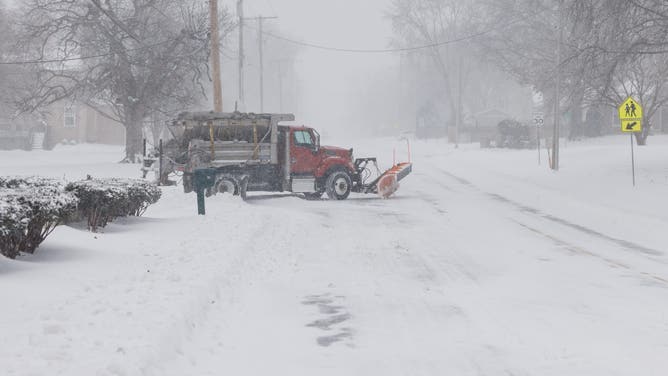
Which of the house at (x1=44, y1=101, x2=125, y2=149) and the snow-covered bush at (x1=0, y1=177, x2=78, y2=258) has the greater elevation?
the house at (x1=44, y1=101, x2=125, y2=149)

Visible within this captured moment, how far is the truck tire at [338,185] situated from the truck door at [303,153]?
631 millimetres

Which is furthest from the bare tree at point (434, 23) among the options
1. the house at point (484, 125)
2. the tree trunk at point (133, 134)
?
the tree trunk at point (133, 134)

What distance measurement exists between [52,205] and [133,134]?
101ft

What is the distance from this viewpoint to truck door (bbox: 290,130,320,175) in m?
22.1

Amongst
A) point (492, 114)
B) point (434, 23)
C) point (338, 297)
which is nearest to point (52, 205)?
point (338, 297)

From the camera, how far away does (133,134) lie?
39.1m

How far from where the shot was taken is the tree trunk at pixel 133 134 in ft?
122

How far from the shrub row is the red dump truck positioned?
614cm

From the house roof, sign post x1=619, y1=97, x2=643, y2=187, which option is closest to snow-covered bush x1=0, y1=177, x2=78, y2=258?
sign post x1=619, y1=97, x2=643, y2=187

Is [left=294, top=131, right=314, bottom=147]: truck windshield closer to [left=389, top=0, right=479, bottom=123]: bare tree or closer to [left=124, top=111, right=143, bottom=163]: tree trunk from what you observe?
[left=124, top=111, right=143, bottom=163]: tree trunk

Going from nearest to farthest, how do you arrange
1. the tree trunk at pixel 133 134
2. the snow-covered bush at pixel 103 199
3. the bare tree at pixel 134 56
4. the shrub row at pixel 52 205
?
1. the shrub row at pixel 52 205
2. the snow-covered bush at pixel 103 199
3. the bare tree at pixel 134 56
4. the tree trunk at pixel 133 134

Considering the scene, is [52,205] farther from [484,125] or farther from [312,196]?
[484,125]

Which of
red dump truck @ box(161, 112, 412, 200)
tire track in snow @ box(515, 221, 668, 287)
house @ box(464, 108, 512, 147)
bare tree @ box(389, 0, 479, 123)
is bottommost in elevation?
tire track in snow @ box(515, 221, 668, 287)

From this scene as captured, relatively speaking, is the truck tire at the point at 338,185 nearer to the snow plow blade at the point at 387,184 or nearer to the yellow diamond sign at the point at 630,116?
the snow plow blade at the point at 387,184
